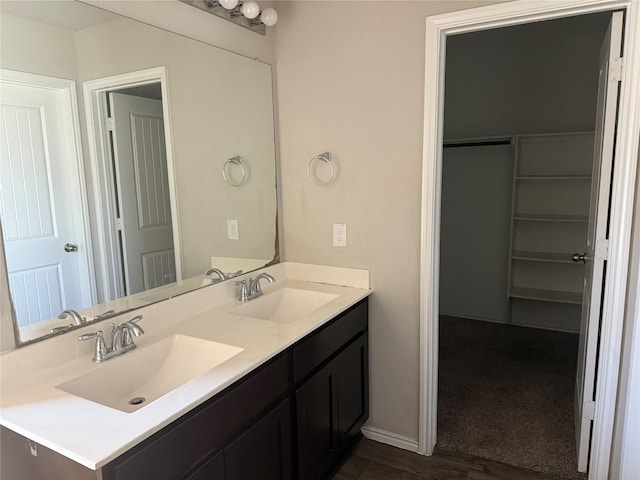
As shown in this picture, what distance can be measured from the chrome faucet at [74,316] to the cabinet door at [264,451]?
2.21 feet

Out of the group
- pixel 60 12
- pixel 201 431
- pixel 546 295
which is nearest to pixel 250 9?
pixel 60 12

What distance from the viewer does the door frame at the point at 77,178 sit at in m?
1.54

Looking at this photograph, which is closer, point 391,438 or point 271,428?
point 271,428

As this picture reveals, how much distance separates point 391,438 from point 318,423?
69 centimetres

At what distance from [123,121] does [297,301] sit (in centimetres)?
121

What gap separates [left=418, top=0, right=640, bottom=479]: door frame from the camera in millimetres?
1767

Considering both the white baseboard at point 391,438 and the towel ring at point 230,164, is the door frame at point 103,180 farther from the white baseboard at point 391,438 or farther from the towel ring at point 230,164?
the white baseboard at point 391,438

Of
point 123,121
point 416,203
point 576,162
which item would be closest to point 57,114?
point 123,121

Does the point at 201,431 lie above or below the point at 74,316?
below

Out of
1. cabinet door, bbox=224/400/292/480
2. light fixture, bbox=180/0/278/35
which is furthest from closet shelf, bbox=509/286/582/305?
light fixture, bbox=180/0/278/35

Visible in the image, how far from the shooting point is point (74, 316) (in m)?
1.56

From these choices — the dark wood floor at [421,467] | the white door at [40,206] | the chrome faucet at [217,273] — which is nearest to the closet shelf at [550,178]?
the dark wood floor at [421,467]

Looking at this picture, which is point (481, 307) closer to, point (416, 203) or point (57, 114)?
point (416, 203)

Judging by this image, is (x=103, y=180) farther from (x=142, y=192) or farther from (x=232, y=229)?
(x=232, y=229)
